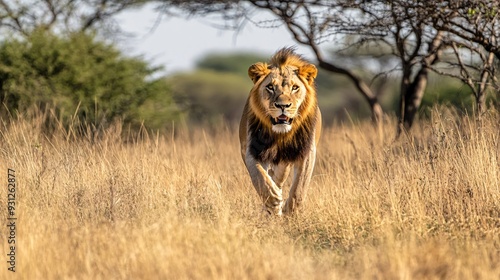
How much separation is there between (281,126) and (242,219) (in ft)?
2.80

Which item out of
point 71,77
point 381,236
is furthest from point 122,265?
point 71,77

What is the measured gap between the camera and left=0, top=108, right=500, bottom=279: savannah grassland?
479 centimetres

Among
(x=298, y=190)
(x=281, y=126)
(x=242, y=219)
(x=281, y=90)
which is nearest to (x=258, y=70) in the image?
(x=281, y=90)

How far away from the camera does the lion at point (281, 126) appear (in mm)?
6363

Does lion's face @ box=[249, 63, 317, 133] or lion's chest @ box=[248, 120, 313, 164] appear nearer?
lion's face @ box=[249, 63, 317, 133]

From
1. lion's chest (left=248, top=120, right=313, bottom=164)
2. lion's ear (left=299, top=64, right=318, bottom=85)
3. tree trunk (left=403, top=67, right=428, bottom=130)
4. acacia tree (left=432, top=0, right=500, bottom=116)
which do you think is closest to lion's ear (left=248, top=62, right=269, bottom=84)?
lion's ear (left=299, top=64, right=318, bottom=85)

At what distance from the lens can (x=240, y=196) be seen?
670 cm

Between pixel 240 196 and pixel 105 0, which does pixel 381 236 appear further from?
pixel 105 0

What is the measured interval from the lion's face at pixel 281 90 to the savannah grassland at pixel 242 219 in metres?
0.61

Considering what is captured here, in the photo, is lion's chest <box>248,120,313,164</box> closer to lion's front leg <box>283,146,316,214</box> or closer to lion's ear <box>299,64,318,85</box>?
lion's front leg <box>283,146,316,214</box>

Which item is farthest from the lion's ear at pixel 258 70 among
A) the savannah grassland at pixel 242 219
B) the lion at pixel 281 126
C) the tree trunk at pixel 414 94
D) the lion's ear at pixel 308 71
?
the tree trunk at pixel 414 94

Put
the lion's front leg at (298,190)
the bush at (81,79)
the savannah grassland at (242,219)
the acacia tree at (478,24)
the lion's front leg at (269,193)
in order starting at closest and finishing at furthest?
the savannah grassland at (242,219)
the lion's front leg at (269,193)
the lion's front leg at (298,190)
the acacia tree at (478,24)
the bush at (81,79)

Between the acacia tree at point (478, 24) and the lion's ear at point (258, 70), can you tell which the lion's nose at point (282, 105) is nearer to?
the lion's ear at point (258, 70)

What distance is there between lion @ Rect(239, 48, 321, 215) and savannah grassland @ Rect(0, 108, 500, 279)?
172 millimetres
